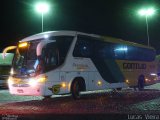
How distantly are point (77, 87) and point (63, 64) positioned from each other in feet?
5.75

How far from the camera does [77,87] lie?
17031 mm

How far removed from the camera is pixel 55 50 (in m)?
15.9

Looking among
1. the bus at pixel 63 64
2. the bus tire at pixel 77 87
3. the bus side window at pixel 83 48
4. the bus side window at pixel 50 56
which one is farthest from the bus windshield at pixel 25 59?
the bus tire at pixel 77 87

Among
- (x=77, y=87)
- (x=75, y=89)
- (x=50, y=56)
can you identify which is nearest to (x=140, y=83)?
(x=77, y=87)

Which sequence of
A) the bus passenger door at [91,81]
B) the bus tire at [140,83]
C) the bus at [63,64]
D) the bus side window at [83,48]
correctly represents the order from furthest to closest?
the bus tire at [140,83]
the bus passenger door at [91,81]
the bus side window at [83,48]
the bus at [63,64]

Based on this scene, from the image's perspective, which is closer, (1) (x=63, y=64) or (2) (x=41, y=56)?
(2) (x=41, y=56)

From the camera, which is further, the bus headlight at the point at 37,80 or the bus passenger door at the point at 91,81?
the bus passenger door at the point at 91,81

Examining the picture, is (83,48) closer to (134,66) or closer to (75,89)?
(75,89)

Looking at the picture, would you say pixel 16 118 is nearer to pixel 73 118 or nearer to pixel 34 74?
pixel 73 118

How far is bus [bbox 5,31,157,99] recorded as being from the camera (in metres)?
15.3

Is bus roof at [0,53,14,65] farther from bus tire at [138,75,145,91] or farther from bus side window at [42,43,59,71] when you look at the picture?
bus side window at [42,43,59,71]

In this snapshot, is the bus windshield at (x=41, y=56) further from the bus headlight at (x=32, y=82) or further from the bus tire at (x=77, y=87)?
the bus tire at (x=77, y=87)

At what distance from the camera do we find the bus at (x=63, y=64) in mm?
15305

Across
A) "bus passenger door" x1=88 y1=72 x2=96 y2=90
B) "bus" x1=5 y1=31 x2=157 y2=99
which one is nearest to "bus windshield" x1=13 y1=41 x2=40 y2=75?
"bus" x1=5 y1=31 x2=157 y2=99
